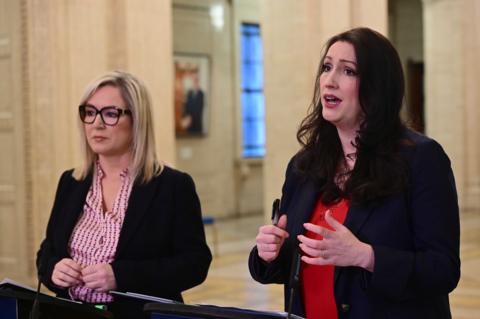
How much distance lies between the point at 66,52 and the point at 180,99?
7.30 metres

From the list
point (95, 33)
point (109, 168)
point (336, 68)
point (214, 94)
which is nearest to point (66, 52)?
point (95, 33)

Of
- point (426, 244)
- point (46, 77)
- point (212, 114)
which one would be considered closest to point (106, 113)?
point (426, 244)

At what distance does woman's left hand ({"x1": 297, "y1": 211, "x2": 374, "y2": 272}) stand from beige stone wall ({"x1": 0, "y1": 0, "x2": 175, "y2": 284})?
6.60 meters

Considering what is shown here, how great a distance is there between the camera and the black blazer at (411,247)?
2.39 meters

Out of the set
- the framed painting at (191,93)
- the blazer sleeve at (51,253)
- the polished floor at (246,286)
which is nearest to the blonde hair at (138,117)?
the blazer sleeve at (51,253)

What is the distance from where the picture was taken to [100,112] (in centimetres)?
333

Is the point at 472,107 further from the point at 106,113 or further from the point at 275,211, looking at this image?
the point at 275,211

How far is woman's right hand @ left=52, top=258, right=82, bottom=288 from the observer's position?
314 centimetres

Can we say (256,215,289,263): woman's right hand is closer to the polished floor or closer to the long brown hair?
the long brown hair

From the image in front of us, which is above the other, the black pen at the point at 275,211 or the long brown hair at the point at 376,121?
the long brown hair at the point at 376,121

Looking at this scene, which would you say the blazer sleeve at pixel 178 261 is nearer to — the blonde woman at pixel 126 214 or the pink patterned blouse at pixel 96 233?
the blonde woman at pixel 126 214

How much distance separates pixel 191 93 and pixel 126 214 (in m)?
12.8

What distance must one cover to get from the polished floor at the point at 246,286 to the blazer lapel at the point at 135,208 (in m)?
4.36

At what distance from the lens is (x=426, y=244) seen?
2418mm
